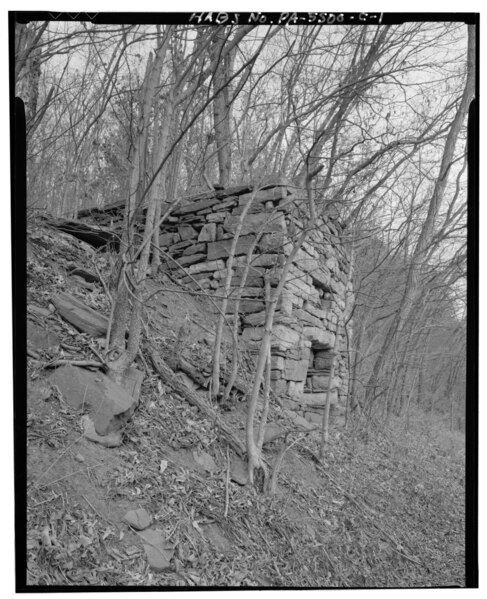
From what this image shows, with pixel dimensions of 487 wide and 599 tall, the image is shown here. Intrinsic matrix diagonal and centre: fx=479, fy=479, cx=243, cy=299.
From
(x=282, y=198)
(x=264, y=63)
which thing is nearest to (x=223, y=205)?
(x=282, y=198)

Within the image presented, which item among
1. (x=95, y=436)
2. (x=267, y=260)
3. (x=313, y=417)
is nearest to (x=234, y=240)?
(x=267, y=260)

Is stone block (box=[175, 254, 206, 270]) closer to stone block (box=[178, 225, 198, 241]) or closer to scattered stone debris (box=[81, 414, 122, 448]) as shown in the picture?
stone block (box=[178, 225, 198, 241])

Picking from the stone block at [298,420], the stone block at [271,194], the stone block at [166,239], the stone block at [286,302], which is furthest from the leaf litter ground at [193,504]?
the stone block at [271,194]

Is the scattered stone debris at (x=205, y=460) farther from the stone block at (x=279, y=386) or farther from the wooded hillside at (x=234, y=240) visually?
the stone block at (x=279, y=386)

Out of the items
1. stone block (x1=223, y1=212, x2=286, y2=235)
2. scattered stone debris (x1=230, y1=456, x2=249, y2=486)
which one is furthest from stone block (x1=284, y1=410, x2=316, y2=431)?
stone block (x1=223, y1=212, x2=286, y2=235)

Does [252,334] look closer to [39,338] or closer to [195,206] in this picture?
[195,206]

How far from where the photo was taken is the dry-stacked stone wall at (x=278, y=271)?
4.05 metres

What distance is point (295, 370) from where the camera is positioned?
13.7 feet

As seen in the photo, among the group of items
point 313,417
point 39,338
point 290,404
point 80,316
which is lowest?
point 313,417

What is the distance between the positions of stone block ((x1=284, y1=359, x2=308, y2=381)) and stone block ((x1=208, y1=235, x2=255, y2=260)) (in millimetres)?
1054

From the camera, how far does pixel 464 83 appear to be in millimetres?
2957

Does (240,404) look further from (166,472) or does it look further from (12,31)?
(12,31)

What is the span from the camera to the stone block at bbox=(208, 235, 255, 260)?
4207 mm

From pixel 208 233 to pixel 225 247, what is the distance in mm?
300
